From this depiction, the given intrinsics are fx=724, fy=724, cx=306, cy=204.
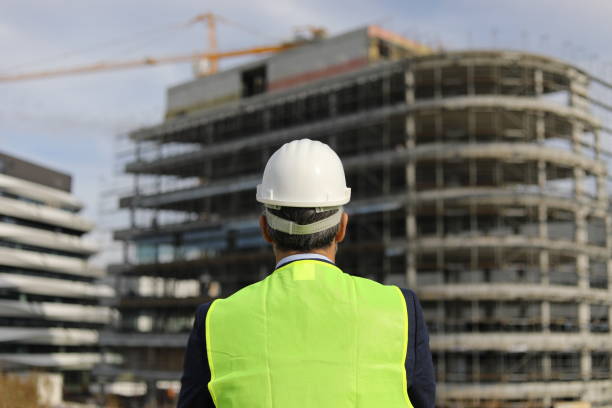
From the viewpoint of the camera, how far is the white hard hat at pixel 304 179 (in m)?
2.32

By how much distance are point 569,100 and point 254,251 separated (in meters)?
22.7

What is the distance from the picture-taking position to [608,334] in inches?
1740

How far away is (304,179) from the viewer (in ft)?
7.64

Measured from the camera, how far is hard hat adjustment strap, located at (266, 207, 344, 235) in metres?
2.31

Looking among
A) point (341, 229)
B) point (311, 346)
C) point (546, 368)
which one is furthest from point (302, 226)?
point (546, 368)

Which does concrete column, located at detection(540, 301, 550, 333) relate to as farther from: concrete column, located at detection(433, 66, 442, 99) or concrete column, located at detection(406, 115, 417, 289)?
concrete column, located at detection(433, 66, 442, 99)

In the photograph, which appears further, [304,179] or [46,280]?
[46,280]

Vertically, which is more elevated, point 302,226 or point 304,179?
point 304,179

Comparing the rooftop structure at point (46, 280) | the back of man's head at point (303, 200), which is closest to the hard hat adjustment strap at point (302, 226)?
the back of man's head at point (303, 200)

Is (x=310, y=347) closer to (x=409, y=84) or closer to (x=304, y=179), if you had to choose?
(x=304, y=179)

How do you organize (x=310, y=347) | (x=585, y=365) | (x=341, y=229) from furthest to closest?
(x=585, y=365), (x=341, y=229), (x=310, y=347)

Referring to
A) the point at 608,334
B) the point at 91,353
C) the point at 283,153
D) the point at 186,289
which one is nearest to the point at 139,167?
the point at 186,289

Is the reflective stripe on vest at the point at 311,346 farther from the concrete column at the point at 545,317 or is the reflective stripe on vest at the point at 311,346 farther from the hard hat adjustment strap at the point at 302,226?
the concrete column at the point at 545,317

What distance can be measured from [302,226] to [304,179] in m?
0.15
